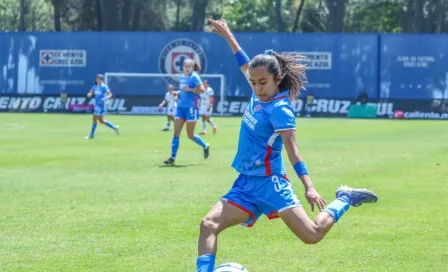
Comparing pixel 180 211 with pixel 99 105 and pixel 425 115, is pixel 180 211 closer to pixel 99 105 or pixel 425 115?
pixel 99 105

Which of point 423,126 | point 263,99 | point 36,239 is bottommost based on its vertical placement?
point 423,126

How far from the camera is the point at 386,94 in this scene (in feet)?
188

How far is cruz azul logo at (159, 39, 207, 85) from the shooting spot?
5922 cm

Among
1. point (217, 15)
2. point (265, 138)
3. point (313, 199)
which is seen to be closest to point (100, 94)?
point (265, 138)

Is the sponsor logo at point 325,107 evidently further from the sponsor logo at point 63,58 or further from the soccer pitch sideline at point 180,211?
the soccer pitch sideline at point 180,211

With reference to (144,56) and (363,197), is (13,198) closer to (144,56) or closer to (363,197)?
(363,197)

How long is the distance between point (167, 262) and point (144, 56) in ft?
165

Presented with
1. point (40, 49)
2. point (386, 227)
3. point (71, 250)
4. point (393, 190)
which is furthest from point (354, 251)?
point (40, 49)

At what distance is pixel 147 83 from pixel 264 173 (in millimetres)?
50470

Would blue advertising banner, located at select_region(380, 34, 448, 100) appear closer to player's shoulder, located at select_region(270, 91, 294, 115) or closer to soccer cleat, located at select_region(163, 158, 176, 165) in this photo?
soccer cleat, located at select_region(163, 158, 176, 165)

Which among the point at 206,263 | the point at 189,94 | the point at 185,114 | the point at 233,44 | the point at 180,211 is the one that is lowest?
the point at 180,211

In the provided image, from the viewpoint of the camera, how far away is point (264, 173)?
813 centimetres

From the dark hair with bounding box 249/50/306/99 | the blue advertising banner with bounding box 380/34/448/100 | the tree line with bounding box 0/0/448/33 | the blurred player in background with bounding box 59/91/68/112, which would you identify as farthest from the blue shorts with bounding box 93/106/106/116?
the tree line with bounding box 0/0/448/33

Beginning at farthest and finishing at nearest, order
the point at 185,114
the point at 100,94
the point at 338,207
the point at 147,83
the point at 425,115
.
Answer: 1. the point at 147,83
2. the point at 425,115
3. the point at 100,94
4. the point at 185,114
5. the point at 338,207
